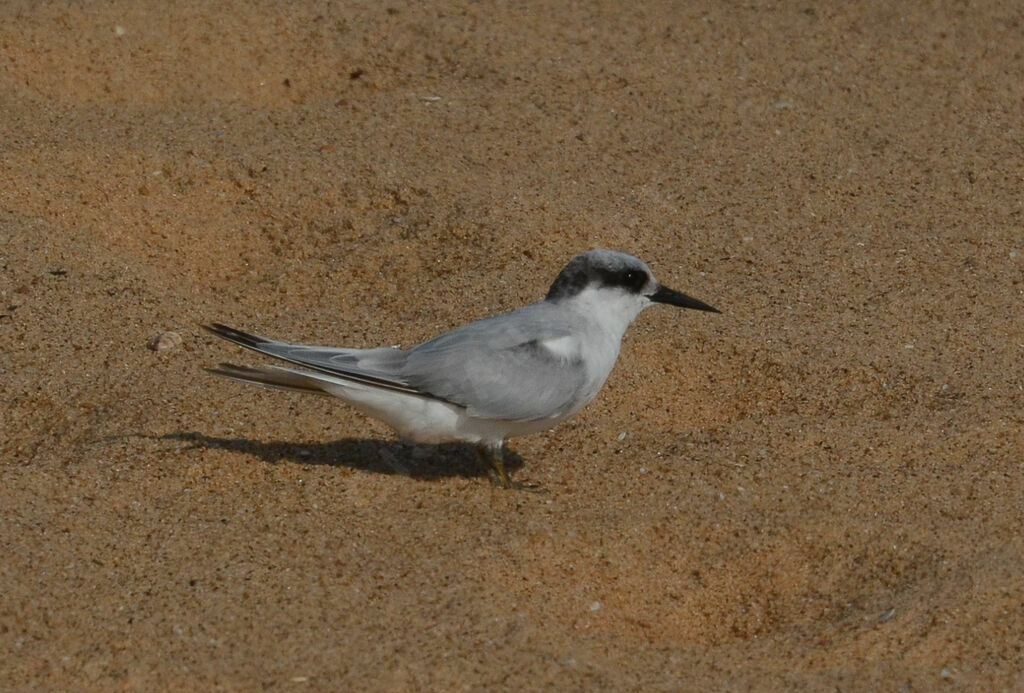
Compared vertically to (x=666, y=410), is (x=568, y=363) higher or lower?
higher

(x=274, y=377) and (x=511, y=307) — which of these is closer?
(x=274, y=377)

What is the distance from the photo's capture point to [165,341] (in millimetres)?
4754

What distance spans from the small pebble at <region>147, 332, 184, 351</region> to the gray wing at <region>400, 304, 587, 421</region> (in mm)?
1050

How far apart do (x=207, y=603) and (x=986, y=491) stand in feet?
7.19

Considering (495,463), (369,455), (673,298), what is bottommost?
(369,455)

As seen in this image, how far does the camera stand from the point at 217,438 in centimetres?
433

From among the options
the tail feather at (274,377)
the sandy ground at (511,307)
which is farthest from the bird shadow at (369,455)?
the tail feather at (274,377)

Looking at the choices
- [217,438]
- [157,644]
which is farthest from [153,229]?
[157,644]

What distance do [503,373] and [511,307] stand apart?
0.96 metres

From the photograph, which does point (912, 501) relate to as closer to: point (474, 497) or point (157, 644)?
point (474, 497)

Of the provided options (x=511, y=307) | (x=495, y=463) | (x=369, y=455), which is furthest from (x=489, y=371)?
(x=511, y=307)

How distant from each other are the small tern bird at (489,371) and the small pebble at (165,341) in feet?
2.88

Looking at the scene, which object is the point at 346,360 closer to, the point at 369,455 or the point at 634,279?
the point at 369,455

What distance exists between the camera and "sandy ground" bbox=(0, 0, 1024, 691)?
3.56 meters
